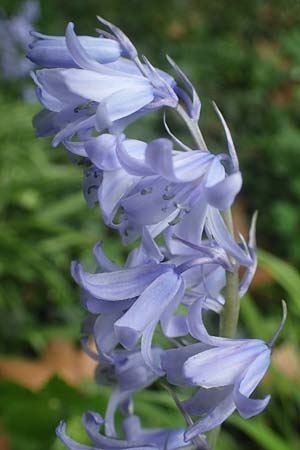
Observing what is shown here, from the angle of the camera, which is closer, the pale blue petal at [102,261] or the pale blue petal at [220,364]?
the pale blue petal at [220,364]

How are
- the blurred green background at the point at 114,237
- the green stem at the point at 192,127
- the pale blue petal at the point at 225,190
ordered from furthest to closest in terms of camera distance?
the blurred green background at the point at 114,237
the green stem at the point at 192,127
the pale blue petal at the point at 225,190

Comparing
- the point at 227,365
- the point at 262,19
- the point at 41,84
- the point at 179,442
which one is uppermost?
the point at 41,84

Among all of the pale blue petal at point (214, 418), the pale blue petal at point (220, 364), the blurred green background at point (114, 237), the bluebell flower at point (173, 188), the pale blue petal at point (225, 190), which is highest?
the pale blue petal at point (225, 190)

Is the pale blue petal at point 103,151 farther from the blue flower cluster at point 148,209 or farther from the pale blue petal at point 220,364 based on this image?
the pale blue petal at point 220,364

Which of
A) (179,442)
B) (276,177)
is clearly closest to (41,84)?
(179,442)

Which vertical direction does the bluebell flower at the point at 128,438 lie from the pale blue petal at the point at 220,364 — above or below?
below

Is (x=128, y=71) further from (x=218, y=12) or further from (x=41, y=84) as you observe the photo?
(x=218, y=12)

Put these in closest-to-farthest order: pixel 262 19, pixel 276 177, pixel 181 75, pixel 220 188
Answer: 1. pixel 220 188
2. pixel 181 75
3. pixel 276 177
4. pixel 262 19

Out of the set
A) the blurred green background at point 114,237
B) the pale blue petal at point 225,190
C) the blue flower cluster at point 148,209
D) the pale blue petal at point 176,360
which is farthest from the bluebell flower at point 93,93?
the blurred green background at point 114,237

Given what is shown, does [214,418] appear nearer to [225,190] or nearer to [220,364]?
[220,364]
